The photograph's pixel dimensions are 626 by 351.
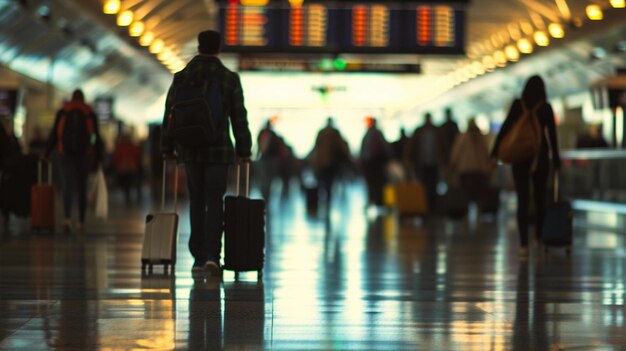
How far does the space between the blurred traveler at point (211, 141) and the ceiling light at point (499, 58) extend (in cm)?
2716

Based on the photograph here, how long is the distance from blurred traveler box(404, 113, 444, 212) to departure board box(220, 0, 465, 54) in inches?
62.0

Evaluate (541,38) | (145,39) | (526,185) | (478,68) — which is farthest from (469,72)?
(526,185)

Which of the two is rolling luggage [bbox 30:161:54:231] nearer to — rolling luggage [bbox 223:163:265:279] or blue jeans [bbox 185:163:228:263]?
blue jeans [bbox 185:163:228:263]

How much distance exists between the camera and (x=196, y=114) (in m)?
8.77

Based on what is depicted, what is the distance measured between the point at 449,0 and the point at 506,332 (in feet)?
39.2

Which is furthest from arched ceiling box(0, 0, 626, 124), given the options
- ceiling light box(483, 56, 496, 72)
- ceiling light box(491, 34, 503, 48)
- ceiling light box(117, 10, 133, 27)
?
ceiling light box(117, 10, 133, 27)

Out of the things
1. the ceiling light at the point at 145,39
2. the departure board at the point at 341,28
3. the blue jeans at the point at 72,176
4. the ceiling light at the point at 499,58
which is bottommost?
the blue jeans at the point at 72,176

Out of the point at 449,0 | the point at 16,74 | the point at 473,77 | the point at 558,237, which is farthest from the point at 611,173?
the point at 473,77

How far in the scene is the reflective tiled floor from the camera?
20.1 feet

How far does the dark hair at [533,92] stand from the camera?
11898mm

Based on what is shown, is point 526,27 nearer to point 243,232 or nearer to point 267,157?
point 267,157

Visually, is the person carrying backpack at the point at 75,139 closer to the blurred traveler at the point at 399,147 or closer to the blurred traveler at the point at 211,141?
the blurred traveler at the point at 211,141

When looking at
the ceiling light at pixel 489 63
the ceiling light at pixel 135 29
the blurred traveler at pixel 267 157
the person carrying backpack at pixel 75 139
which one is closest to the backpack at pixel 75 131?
the person carrying backpack at pixel 75 139

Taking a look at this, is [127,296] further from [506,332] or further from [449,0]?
[449,0]
